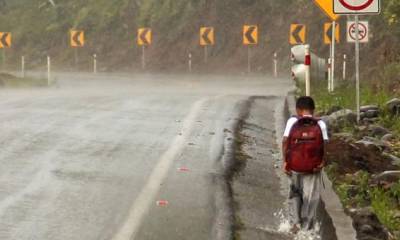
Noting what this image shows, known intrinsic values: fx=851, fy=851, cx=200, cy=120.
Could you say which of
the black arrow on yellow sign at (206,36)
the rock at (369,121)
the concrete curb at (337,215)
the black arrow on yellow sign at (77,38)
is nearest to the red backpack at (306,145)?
the concrete curb at (337,215)

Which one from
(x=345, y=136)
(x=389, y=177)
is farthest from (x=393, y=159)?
(x=345, y=136)

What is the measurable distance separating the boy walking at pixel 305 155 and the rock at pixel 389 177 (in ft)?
5.97

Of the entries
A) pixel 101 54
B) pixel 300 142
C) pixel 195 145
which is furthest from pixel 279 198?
pixel 101 54

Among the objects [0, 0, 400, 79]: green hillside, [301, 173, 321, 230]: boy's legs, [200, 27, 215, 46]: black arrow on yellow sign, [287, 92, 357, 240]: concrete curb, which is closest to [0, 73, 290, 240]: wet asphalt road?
[301, 173, 321, 230]: boy's legs

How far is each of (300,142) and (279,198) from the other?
6.67ft

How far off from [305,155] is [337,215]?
2.10 feet

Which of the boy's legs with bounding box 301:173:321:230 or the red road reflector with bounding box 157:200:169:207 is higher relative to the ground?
the boy's legs with bounding box 301:173:321:230

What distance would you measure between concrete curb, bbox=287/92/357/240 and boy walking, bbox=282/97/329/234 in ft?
0.76

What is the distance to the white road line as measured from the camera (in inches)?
314

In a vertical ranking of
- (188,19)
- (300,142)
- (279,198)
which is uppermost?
(188,19)

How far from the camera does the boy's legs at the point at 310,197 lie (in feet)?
26.8

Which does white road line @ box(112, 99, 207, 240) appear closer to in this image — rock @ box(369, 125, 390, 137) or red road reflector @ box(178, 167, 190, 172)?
red road reflector @ box(178, 167, 190, 172)

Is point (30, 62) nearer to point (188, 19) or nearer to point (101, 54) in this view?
point (101, 54)

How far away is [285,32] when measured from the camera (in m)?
41.8
